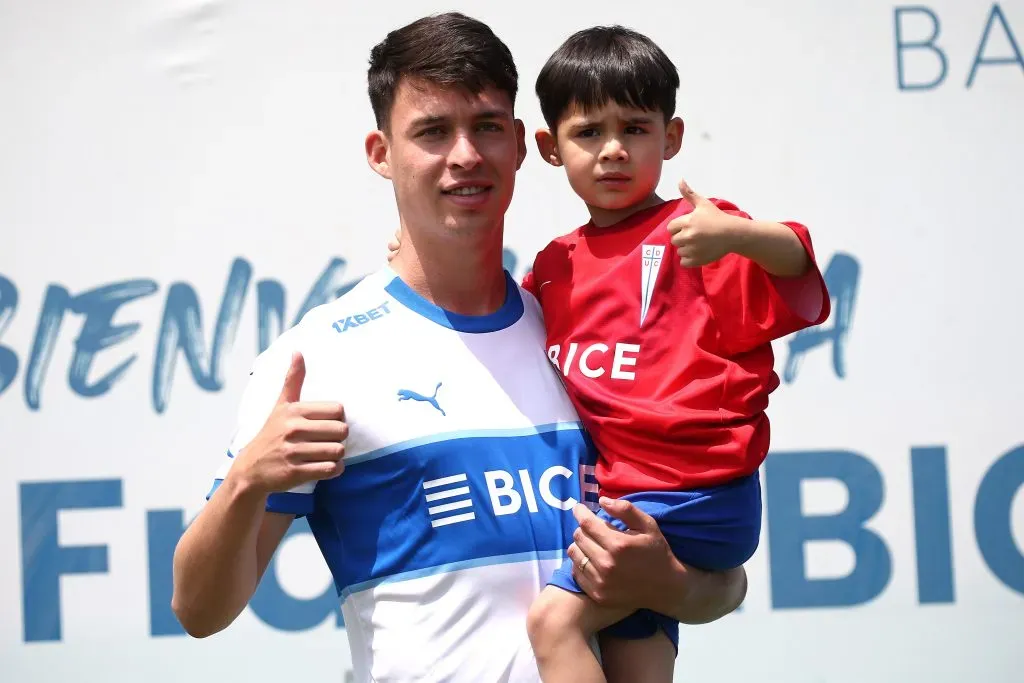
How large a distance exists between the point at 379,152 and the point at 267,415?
463mm

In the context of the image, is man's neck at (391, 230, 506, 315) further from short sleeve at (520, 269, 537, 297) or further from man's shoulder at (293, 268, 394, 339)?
short sleeve at (520, 269, 537, 297)

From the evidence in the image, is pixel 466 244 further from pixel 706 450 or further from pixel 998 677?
pixel 998 677

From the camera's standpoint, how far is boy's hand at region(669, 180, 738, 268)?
56.0 inches

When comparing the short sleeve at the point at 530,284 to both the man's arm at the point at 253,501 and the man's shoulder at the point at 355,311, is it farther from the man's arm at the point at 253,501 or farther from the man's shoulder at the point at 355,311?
the man's arm at the point at 253,501

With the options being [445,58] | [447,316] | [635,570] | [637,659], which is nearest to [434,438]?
[447,316]

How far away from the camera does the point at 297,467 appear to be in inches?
50.8

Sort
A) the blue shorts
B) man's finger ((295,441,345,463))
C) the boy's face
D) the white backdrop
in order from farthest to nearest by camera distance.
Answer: the white backdrop, the boy's face, the blue shorts, man's finger ((295,441,345,463))

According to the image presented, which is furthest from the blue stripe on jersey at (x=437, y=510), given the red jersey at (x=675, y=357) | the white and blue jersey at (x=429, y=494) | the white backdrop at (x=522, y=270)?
the white backdrop at (x=522, y=270)

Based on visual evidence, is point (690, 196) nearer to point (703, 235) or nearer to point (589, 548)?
point (703, 235)

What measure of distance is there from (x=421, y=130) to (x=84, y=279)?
4.76ft

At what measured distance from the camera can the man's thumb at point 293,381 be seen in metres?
1.37

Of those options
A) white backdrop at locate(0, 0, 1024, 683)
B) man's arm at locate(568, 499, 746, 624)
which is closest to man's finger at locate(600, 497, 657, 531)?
man's arm at locate(568, 499, 746, 624)

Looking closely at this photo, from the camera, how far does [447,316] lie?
5.30ft

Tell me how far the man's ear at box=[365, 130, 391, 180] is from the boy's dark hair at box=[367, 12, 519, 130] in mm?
30
